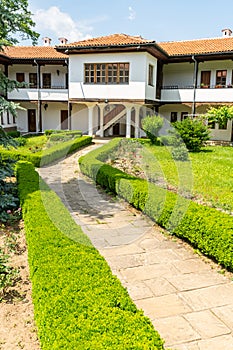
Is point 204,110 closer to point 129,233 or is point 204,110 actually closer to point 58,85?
point 58,85

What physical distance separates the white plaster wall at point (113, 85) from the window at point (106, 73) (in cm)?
24

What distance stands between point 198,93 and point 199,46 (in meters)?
3.68

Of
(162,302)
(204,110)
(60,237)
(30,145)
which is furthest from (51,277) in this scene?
(204,110)

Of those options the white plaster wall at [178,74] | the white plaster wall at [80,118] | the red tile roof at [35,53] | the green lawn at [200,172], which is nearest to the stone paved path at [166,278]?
the green lawn at [200,172]

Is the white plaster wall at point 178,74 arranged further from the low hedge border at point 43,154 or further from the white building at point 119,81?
the low hedge border at point 43,154

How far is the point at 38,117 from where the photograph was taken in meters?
25.8

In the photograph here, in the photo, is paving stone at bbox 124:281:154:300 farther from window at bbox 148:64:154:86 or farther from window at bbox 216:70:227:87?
window at bbox 216:70:227:87

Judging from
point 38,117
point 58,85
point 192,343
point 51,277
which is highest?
point 58,85

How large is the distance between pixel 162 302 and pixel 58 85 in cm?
2413

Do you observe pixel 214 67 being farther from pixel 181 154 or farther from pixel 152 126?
pixel 181 154

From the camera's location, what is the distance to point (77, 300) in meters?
3.14

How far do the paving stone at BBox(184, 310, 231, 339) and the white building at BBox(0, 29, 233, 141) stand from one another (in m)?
17.1

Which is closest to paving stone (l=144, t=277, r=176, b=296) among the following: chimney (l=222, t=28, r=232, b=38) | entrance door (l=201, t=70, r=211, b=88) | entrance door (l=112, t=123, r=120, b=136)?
entrance door (l=201, t=70, r=211, b=88)

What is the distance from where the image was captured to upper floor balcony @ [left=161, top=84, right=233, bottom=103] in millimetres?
21281
